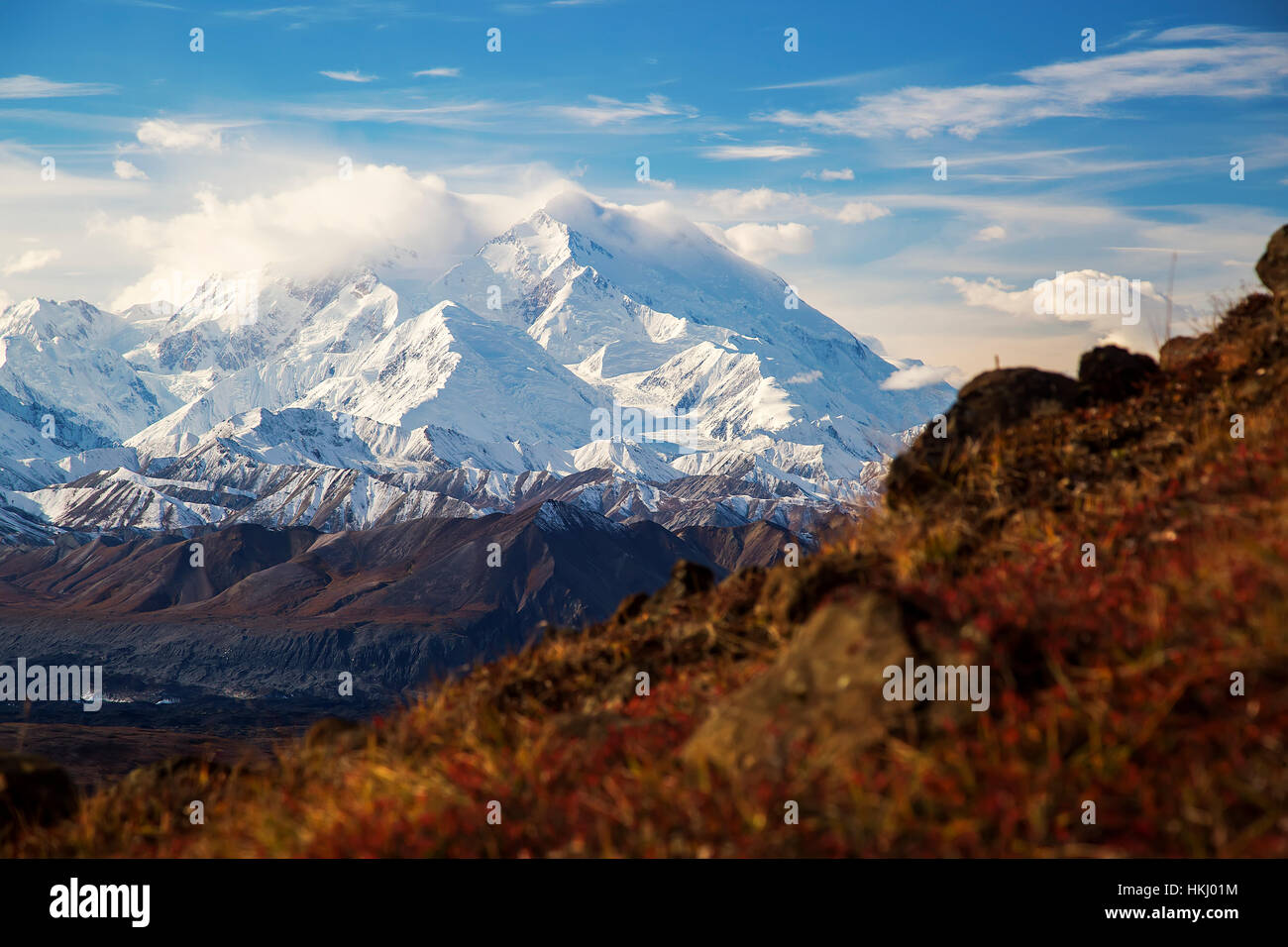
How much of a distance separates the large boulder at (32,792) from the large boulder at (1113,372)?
34.8ft

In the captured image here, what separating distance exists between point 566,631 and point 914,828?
20.7 ft

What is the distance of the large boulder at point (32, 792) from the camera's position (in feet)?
29.2

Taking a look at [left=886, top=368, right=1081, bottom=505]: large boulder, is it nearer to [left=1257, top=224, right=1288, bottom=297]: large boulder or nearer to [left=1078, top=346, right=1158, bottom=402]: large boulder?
[left=1078, top=346, right=1158, bottom=402]: large boulder

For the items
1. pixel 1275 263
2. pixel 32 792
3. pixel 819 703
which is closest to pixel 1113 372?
pixel 1275 263

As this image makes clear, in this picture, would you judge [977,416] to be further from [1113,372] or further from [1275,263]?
[1275,263]

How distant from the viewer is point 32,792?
9.17m

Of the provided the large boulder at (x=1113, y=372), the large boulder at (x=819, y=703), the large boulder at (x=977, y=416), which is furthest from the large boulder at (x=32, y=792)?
the large boulder at (x=1113, y=372)

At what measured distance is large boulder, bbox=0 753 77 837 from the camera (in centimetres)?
889

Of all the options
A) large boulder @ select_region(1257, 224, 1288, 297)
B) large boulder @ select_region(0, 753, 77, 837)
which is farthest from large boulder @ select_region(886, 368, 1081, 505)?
large boulder @ select_region(0, 753, 77, 837)

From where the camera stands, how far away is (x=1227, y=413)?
9.36 metres

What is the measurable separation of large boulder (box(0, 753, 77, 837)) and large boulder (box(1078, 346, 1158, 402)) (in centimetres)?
1061

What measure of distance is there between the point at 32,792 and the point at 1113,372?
11.2 metres
